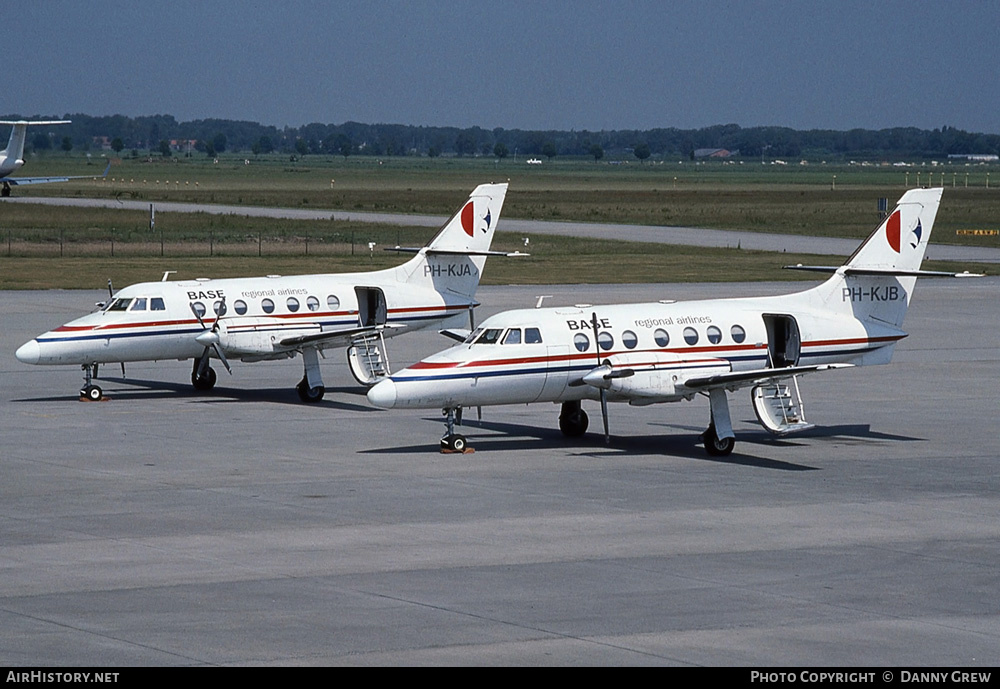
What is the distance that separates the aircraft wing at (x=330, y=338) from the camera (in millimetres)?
35594

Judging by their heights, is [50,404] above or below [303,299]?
below

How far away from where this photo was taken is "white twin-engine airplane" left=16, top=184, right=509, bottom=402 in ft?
119

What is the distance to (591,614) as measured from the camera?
17.6 meters

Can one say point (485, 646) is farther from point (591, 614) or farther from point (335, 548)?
point (335, 548)

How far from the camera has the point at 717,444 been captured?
95.6 ft

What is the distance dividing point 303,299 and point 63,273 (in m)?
37.7

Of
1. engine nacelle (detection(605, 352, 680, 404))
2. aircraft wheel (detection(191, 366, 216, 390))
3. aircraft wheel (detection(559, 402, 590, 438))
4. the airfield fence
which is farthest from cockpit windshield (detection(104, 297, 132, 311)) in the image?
the airfield fence

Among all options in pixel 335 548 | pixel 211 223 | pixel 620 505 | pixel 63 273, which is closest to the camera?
pixel 335 548

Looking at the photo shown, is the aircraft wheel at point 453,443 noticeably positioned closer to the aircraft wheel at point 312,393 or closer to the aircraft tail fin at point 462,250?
the aircraft wheel at point 312,393

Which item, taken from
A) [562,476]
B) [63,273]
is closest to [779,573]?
[562,476]

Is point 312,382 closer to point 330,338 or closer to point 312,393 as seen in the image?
point 312,393

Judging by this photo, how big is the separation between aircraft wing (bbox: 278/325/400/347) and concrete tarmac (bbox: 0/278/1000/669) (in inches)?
58.5
